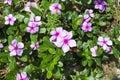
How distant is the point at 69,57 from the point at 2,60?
20.9 inches

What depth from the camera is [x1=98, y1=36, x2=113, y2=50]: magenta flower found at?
2.79m

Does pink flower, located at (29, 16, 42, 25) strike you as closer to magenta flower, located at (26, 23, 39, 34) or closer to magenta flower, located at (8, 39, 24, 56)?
magenta flower, located at (26, 23, 39, 34)

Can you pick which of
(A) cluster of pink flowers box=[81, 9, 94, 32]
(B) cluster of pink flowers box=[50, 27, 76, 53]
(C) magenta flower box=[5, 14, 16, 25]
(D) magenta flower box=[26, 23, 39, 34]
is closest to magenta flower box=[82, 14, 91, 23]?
(A) cluster of pink flowers box=[81, 9, 94, 32]

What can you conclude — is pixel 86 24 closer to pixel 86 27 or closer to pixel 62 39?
pixel 86 27

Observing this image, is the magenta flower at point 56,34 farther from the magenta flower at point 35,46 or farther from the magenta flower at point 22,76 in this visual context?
the magenta flower at point 22,76

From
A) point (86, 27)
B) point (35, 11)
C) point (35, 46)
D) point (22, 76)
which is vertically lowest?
point (22, 76)

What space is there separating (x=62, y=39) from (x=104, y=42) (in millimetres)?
383

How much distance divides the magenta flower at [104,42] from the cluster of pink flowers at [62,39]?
28 cm

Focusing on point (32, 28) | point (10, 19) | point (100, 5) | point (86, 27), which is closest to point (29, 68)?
point (32, 28)

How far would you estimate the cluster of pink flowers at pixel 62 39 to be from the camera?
2.61 m

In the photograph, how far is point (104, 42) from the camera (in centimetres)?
280

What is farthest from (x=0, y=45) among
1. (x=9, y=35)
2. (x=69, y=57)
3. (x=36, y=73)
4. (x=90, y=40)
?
(x=90, y=40)

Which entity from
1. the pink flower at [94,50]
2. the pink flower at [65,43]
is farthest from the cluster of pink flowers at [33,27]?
the pink flower at [94,50]

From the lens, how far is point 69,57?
2789mm
